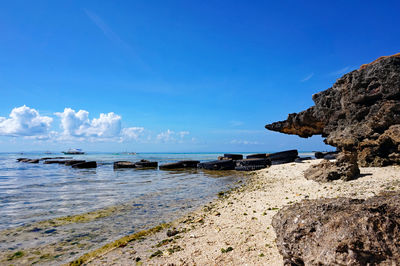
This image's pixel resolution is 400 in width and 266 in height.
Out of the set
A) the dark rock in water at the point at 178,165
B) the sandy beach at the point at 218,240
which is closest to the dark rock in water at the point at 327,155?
the dark rock in water at the point at 178,165

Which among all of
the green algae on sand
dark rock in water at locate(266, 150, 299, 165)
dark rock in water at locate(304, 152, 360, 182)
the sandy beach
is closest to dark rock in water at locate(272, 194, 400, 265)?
the sandy beach

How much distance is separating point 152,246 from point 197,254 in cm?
111

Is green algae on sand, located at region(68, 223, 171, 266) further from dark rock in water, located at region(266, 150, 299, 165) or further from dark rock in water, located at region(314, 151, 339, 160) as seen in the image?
dark rock in water, located at region(314, 151, 339, 160)

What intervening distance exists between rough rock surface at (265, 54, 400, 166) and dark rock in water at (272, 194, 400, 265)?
28.5 feet

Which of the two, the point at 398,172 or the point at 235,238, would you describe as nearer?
the point at 235,238

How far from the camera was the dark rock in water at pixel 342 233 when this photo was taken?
1.86 m

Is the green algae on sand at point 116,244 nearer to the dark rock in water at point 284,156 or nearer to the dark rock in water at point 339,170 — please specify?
the dark rock in water at point 339,170

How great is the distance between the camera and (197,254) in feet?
11.2

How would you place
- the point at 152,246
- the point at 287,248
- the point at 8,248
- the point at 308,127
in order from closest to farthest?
the point at 287,248
the point at 152,246
the point at 8,248
the point at 308,127

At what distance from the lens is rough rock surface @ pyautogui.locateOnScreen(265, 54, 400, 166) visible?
930 centimetres

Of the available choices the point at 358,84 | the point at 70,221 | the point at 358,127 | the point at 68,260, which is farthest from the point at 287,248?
the point at 358,84

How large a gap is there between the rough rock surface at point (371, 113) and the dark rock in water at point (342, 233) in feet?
28.5

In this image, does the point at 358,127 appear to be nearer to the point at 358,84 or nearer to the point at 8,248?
the point at 358,84

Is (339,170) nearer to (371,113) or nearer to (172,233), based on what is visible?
(371,113)
